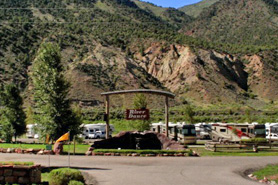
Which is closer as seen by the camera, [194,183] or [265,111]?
[194,183]

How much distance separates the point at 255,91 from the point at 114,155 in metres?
77.8

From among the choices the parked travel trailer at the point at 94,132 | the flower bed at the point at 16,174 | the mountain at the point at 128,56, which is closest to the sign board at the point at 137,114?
the flower bed at the point at 16,174

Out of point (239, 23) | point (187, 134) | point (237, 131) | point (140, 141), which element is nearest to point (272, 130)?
point (237, 131)

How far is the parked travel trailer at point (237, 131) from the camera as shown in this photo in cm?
4444

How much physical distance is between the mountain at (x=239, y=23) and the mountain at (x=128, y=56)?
2.24 ft

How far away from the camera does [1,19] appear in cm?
10269

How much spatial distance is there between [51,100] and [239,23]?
124340 millimetres

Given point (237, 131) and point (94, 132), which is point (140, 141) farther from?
point (94, 132)

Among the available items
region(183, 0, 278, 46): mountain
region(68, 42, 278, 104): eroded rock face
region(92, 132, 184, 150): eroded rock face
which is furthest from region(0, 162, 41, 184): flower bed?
region(183, 0, 278, 46): mountain

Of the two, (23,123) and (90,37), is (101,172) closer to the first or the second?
(23,123)

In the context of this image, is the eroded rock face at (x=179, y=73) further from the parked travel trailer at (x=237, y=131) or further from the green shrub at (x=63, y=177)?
the green shrub at (x=63, y=177)

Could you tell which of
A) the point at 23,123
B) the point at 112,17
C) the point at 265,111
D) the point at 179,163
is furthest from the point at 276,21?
the point at 179,163

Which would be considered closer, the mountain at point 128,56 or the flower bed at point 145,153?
the flower bed at point 145,153

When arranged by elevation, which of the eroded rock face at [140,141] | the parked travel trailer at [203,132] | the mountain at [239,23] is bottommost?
the eroded rock face at [140,141]
